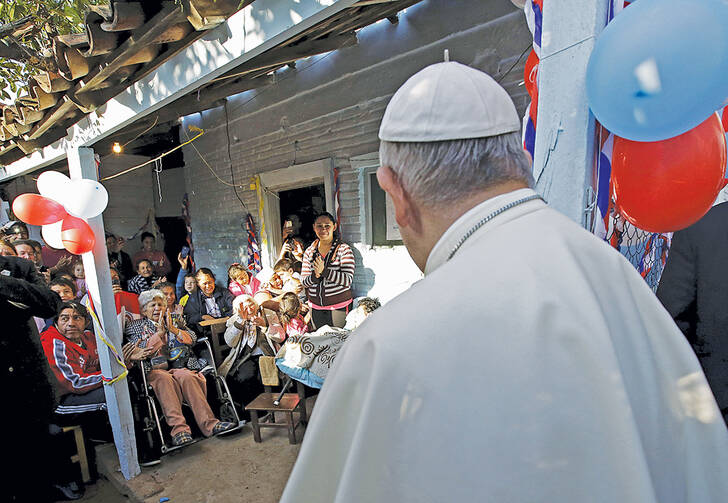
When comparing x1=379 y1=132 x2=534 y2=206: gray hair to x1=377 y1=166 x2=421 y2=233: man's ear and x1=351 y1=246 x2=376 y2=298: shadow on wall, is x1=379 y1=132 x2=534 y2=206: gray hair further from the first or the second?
x1=351 y1=246 x2=376 y2=298: shadow on wall

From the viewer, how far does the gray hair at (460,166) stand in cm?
72

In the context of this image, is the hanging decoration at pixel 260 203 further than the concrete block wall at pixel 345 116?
Yes

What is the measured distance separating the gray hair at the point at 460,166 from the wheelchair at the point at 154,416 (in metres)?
3.68

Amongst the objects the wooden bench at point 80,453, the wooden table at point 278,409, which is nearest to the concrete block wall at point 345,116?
the wooden table at point 278,409

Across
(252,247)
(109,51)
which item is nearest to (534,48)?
(109,51)

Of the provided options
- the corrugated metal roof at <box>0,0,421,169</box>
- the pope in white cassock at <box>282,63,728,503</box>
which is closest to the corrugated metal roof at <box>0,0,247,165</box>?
the corrugated metal roof at <box>0,0,421,169</box>

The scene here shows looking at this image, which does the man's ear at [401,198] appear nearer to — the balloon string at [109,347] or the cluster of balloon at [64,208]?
the cluster of balloon at [64,208]

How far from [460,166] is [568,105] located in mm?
676

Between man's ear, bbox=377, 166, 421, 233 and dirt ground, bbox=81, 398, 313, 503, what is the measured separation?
2.87 m

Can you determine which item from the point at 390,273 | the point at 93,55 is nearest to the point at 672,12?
the point at 93,55

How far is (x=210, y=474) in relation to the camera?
314cm

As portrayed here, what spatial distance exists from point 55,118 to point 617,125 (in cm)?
364

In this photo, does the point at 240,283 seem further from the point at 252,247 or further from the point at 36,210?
the point at 36,210

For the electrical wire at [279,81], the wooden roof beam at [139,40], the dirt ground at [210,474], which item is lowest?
the dirt ground at [210,474]
